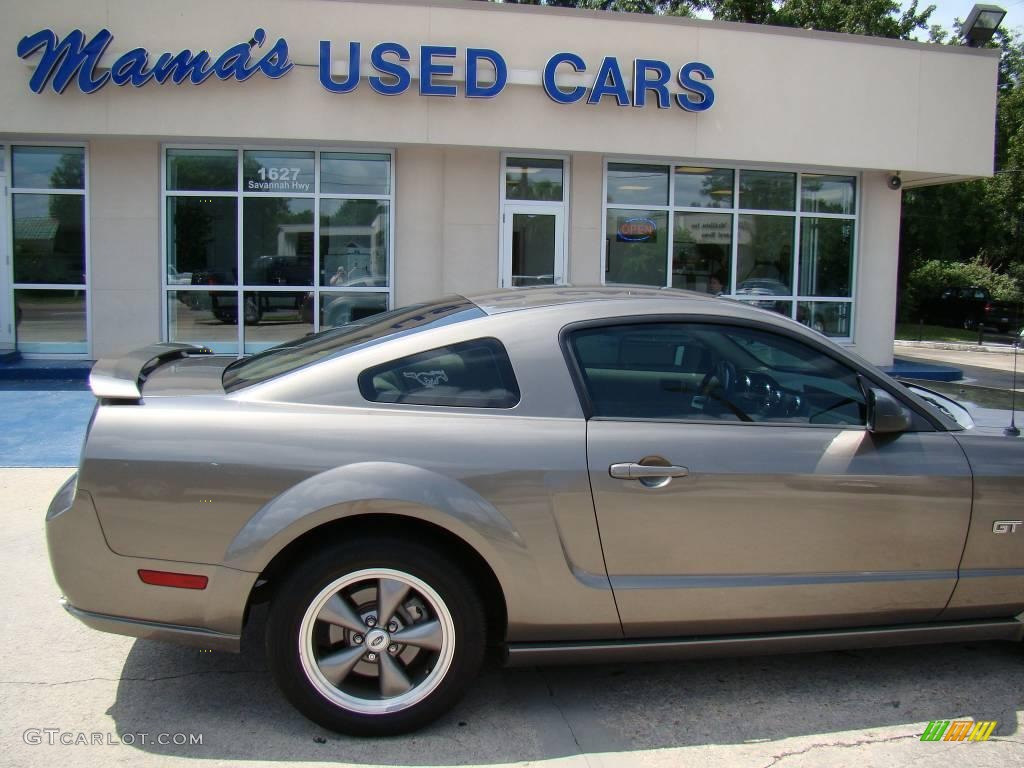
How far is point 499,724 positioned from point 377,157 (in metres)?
10.0

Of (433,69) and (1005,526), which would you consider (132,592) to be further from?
(433,69)

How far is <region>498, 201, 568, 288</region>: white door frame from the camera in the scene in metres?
12.3

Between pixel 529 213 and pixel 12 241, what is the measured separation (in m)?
7.02

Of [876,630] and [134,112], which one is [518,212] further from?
[876,630]

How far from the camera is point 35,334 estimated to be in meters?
11.9

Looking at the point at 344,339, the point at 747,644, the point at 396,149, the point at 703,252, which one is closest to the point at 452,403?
the point at 344,339

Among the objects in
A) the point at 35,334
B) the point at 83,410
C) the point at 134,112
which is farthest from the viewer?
the point at 35,334

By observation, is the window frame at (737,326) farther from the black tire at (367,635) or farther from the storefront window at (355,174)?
the storefront window at (355,174)

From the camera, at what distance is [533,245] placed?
Answer: 12492mm

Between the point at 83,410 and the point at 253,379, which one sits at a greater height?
the point at 253,379

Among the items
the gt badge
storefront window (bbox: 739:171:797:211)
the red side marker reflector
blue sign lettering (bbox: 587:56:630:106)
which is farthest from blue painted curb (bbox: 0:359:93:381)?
the gt badge

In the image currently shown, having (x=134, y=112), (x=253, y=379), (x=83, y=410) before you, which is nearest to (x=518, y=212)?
(x=134, y=112)

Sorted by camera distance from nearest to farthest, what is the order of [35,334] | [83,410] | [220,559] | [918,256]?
[220,559] < [83,410] < [35,334] < [918,256]

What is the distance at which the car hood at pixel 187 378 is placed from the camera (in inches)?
131
